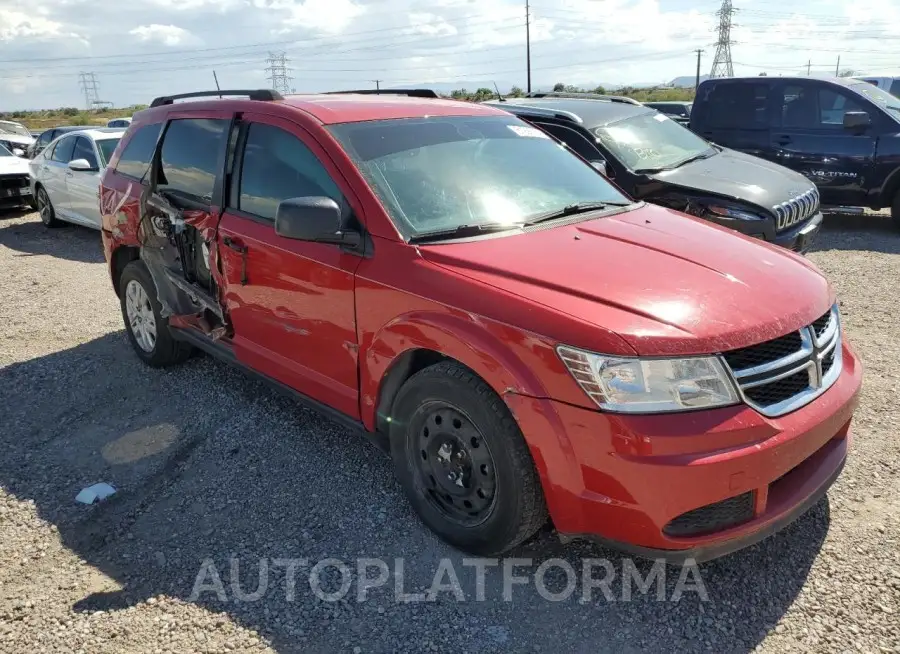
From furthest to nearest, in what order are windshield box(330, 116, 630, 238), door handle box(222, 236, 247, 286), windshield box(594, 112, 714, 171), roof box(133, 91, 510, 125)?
windshield box(594, 112, 714, 171), door handle box(222, 236, 247, 286), roof box(133, 91, 510, 125), windshield box(330, 116, 630, 238)

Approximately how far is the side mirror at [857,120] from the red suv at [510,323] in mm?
6468

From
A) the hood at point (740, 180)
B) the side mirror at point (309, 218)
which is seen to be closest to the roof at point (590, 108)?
the hood at point (740, 180)

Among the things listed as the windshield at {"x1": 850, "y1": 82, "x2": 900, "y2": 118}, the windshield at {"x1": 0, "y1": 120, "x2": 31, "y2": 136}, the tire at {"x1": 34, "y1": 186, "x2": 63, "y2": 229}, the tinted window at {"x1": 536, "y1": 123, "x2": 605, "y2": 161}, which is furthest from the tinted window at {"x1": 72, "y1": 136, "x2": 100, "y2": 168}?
the windshield at {"x1": 0, "y1": 120, "x2": 31, "y2": 136}

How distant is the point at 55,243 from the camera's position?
36.1 ft

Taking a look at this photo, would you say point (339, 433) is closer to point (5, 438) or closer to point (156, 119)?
point (5, 438)

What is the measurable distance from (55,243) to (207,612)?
992 centimetres

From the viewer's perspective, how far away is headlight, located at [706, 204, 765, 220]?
638cm

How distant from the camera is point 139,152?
16.8 feet

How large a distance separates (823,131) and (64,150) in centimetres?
1103

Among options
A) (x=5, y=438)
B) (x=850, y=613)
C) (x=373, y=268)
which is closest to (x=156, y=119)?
(x=5, y=438)

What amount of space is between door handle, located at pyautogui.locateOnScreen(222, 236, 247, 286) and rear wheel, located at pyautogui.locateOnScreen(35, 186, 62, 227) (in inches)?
371

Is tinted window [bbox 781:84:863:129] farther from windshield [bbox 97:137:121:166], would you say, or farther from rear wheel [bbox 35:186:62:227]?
rear wheel [bbox 35:186:62:227]

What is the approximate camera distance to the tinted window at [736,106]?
9609 millimetres

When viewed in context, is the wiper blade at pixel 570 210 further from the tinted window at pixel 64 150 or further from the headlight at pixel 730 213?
the tinted window at pixel 64 150
